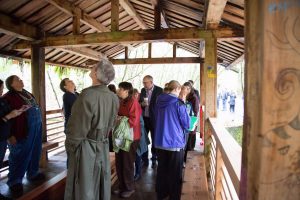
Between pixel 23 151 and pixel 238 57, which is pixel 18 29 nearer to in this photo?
pixel 23 151

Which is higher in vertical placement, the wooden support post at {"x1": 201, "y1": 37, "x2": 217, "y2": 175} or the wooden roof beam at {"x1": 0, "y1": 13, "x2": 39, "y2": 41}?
the wooden roof beam at {"x1": 0, "y1": 13, "x2": 39, "y2": 41}

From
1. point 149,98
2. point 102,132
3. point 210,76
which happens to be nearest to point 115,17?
point 149,98

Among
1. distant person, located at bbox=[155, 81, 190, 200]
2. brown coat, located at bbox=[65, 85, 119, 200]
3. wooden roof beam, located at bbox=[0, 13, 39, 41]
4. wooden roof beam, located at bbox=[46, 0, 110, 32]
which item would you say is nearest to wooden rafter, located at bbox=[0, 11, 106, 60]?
wooden roof beam, located at bbox=[0, 13, 39, 41]

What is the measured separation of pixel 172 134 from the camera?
123 inches

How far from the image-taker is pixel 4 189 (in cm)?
405

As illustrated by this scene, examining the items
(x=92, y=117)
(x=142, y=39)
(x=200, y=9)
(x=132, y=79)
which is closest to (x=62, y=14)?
(x=142, y=39)

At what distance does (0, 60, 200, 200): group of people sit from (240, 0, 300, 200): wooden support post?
5.65 ft

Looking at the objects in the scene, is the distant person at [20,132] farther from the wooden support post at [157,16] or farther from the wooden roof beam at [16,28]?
the wooden support post at [157,16]

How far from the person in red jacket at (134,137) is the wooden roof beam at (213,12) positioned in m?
1.41

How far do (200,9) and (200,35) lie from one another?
0.43 m

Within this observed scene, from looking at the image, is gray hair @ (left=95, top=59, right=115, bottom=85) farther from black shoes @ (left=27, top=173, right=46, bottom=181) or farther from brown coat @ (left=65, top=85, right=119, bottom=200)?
black shoes @ (left=27, top=173, right=46, bottom=181)

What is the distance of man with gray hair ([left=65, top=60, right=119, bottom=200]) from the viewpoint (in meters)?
2.31

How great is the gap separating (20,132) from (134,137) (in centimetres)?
164

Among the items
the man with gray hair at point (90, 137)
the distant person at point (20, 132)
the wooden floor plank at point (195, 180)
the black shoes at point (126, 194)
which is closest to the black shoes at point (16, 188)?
the distant person at point (20, 132)
